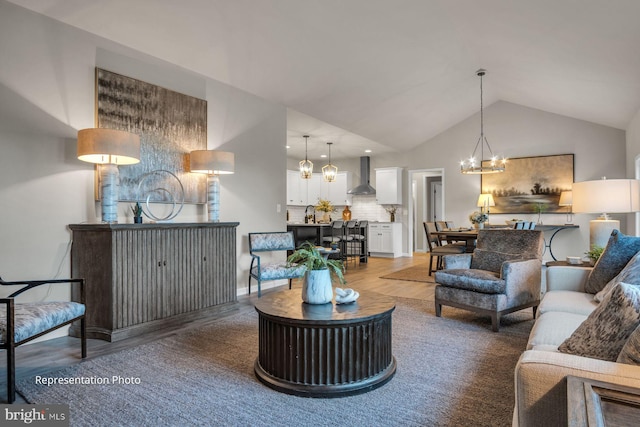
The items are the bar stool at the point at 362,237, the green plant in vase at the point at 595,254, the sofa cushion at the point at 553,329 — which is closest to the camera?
the sofa cushion at the point at 553,329

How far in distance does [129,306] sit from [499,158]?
24.4 ft

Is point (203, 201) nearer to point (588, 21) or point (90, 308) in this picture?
point (90, 308)

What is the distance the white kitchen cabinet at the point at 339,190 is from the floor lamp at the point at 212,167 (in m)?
5.81

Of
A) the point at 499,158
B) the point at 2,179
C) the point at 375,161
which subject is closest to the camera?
the point at 2,179

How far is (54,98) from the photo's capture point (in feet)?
10.6

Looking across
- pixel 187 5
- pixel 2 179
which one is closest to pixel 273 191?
pixel 187 5

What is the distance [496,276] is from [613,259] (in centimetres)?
108

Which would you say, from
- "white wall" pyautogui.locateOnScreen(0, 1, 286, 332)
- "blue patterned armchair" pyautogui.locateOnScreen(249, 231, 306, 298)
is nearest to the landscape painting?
"blue patterned armchair" pyautogui.locateOnScreen(249, 231, 306, 298)

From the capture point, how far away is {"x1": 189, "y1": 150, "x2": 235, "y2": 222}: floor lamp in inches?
162

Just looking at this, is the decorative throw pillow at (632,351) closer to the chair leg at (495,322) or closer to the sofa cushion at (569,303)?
the sofa cushion at (569,303)

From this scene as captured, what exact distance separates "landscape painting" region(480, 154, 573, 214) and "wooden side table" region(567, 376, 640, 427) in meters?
7.44

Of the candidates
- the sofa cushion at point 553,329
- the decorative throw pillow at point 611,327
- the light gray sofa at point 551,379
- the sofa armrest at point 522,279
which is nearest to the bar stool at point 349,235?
the sofa armrest at point 522,279

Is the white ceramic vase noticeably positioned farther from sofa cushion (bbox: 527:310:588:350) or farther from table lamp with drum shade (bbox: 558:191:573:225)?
table lamp with drum shade (bbox: 558:191:573:225)

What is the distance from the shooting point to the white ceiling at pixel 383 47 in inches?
137
